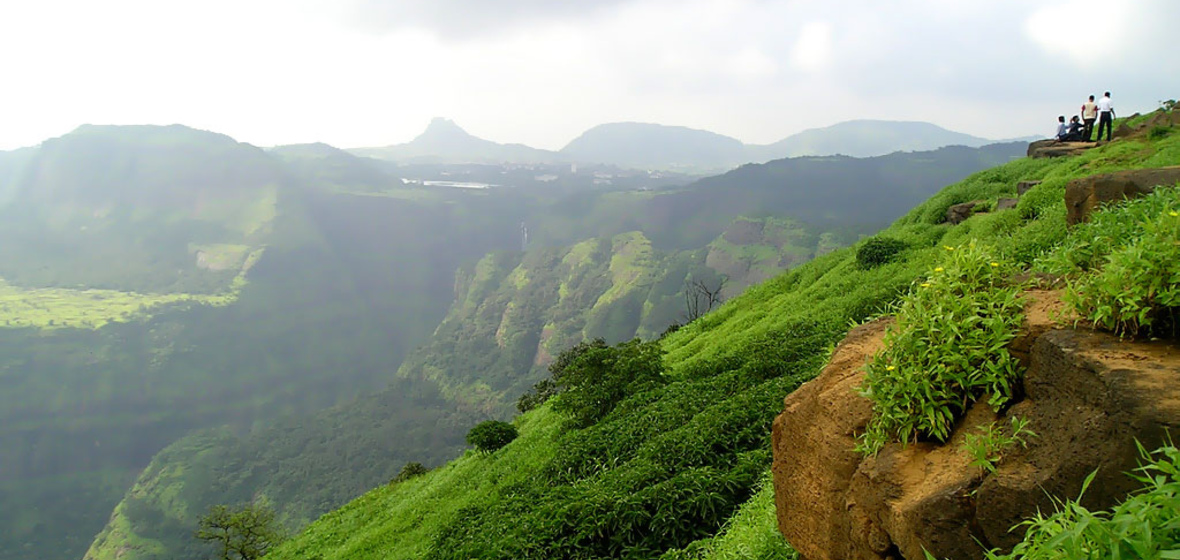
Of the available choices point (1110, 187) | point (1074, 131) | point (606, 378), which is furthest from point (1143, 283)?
point (1074, 131)

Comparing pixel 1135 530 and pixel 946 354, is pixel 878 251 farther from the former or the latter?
pixel 1135 530

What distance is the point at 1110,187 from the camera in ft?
20.7

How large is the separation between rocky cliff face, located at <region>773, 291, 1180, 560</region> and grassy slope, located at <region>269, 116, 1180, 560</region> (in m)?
2.26

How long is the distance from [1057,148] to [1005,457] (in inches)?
959

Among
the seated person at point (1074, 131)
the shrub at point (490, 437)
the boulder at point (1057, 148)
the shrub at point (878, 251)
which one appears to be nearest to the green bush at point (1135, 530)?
the shrub at point (878, 251)

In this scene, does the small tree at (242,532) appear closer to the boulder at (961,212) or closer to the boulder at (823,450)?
the boulder at (823,450)

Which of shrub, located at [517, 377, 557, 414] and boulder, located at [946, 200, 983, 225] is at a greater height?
boulder, located at [946, 200, 983, 225]

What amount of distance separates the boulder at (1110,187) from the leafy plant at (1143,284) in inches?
130

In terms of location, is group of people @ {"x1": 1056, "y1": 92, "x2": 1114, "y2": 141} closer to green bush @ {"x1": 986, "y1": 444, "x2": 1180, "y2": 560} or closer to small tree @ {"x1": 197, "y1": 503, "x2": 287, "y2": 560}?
green bush @ {"x1": 986, "y1": 444, "x2": 1180, "y2": 560}

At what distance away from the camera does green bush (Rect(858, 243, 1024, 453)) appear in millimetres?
3420

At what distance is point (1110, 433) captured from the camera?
2.73m

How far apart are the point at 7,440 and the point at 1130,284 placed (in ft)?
667

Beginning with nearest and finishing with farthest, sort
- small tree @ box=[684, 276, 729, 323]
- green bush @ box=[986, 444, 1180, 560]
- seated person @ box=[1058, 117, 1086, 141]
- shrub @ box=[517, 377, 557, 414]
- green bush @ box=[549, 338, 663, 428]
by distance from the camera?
1. green bush @ box=[986, 444, 1180, 560]
2. green bush @ box=[549, 338, 663, 428]
3. seated person @ box=[1058, 117, 1086, 141]
4. shrub @ box=[517, 377, 557, 414]
5. small tree @ box=[684, 276, 729, 323]

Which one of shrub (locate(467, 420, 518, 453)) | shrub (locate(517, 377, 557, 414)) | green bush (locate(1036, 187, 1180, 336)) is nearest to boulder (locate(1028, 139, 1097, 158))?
shrub (locate(467, 420, 518, 453))
